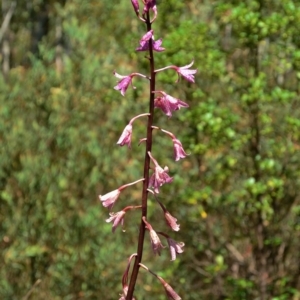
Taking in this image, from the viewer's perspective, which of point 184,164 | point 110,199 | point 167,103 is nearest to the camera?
point 167,103

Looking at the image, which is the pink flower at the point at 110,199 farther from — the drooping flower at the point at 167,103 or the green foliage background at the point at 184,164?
the green foliage background at the point at 184,164

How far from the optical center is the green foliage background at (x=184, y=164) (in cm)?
651

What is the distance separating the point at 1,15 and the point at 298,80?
13321 mm

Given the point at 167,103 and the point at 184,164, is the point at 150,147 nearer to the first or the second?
the point at 167,103

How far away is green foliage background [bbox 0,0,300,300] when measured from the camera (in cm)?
651

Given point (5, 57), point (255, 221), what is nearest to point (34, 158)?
point (255, 221)

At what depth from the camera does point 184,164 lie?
7.79 metres

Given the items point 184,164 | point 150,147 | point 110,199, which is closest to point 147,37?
point 150,147

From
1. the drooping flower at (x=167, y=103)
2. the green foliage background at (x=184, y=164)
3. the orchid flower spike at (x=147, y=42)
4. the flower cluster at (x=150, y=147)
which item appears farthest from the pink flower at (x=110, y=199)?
the green foliage background at (x=184, y=164)

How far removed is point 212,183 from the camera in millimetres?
7195

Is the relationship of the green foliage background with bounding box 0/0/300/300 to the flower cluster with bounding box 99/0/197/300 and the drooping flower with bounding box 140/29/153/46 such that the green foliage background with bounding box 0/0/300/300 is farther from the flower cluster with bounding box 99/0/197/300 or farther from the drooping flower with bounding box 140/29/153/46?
the drooping flower with bounding box 140/29/153/46

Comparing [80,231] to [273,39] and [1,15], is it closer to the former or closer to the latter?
[273,39]

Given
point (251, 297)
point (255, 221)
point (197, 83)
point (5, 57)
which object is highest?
point (197, 83)

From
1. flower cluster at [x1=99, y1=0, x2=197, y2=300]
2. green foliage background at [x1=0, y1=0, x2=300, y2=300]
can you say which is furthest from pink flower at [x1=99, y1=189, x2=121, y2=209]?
green foliage background at [x1=0, y1=0, x2=300, y2=300]
